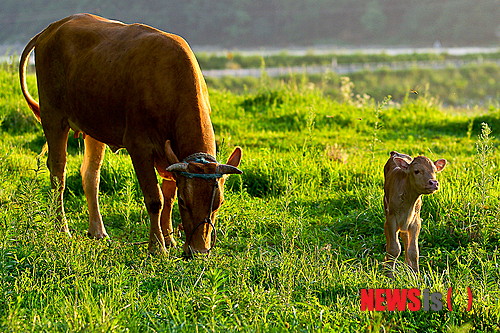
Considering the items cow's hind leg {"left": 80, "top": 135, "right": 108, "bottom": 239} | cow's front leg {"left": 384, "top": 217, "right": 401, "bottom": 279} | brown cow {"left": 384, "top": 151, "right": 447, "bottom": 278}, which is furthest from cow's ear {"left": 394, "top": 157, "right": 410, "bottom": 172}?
cow's hind leg {"left": 80, "top": 135, "right": 108, "bottom": 239}

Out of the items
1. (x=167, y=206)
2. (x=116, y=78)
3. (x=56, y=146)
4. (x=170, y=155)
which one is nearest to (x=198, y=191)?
(x=170, y=155)

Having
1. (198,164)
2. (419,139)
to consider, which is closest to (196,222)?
(198,164)

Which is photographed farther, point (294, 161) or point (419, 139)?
point (419, 139)

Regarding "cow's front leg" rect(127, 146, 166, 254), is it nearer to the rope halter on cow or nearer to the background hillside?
the rope halter on cow

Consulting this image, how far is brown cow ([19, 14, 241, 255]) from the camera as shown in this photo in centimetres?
418

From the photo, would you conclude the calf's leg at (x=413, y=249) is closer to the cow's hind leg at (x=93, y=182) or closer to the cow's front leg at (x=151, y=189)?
the cow's front leg at (x=151, y=189)

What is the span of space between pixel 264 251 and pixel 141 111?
160 cm

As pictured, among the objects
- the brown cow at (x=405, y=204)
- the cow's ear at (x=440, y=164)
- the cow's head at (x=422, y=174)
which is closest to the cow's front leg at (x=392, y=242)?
the brown cow at (x=405, y=204)

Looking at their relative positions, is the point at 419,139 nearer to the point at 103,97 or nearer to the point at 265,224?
the point at 265,224

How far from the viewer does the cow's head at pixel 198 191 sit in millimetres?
4086

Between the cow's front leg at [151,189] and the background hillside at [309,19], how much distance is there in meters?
52.7

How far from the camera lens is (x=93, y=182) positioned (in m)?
5.69

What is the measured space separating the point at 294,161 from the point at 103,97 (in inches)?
100

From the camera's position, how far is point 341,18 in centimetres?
6706
